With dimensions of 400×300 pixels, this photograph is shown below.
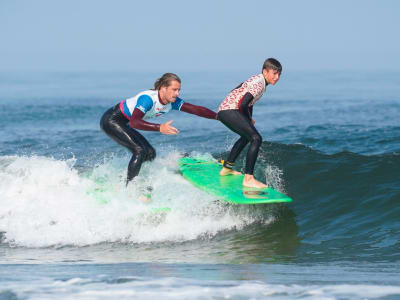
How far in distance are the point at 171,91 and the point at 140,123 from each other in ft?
2.05

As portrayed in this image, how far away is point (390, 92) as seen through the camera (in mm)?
30281

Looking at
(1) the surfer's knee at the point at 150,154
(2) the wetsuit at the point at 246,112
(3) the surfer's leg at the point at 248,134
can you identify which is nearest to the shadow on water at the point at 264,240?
(3) the surfer's leg at the point at 248,134

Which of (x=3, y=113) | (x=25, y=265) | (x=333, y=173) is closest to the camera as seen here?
(x=25, y=265)

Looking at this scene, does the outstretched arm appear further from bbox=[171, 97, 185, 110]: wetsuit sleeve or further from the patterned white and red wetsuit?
the patterned white and red wetsuit

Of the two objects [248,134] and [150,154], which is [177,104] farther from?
[248,134]

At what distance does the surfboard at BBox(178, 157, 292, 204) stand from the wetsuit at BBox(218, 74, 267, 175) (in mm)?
359

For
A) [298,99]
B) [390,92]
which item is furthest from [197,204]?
[390,92]

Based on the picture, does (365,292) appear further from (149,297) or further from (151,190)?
(151,190)

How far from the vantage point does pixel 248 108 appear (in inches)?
339

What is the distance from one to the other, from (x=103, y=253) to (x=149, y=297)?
275cm

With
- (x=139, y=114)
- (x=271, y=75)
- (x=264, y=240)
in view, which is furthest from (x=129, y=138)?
(x=264, y=240)

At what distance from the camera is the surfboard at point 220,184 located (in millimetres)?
7816

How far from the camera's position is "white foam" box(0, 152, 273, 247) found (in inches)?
316

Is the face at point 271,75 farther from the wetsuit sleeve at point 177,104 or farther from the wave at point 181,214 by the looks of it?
the wave at point 181,214
